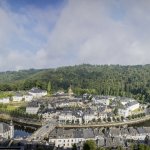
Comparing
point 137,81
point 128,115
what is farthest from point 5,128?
point 137,81

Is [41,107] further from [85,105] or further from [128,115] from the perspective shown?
[128,115]

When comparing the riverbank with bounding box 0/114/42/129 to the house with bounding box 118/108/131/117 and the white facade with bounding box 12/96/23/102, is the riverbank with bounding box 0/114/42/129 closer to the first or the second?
the house with bounding box 118/108/131/117

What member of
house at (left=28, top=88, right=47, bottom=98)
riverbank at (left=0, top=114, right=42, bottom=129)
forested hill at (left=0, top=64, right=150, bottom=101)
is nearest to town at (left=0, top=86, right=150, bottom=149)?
house at (left=28, top=88, right=47, bottom=98)

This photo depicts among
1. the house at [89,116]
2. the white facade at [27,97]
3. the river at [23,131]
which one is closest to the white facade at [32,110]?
the river at [23,131]

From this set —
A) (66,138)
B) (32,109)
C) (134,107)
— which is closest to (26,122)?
(32,109)

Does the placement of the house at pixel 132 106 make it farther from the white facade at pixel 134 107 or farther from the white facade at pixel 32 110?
the white facade at pixel 32 110

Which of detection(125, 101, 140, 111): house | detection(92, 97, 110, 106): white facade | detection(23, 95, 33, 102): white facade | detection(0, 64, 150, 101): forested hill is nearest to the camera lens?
detection(125, 101, 140, 111): house

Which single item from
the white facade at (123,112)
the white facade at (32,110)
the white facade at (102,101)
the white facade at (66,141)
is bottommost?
the white facade at (66,141)

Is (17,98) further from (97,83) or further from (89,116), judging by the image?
(97,83)
